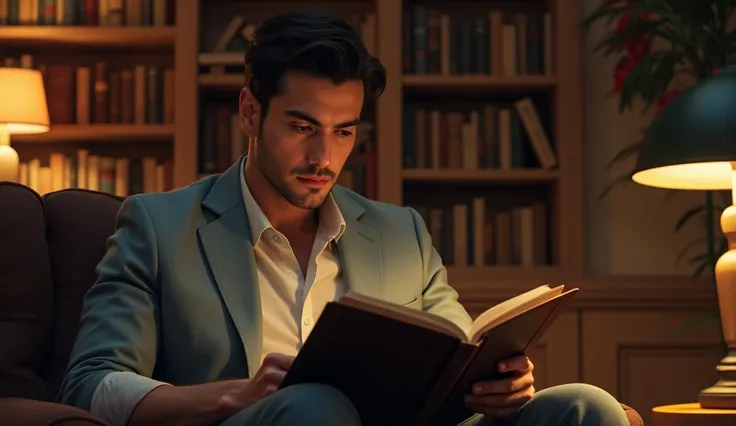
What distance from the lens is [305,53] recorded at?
1.77 m

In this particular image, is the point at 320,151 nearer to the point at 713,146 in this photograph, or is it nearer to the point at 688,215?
the point at 713,146

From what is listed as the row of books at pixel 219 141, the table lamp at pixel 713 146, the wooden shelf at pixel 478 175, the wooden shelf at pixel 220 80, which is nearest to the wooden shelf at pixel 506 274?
the wooden shelf at pixel 478 175

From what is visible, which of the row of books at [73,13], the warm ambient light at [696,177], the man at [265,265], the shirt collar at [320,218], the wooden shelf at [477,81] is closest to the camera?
the man at [265,265]

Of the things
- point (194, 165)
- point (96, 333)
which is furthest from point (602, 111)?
point (96, 333)

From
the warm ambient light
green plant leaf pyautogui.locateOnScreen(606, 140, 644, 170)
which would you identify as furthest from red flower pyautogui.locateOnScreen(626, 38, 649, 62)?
the warm ambient light

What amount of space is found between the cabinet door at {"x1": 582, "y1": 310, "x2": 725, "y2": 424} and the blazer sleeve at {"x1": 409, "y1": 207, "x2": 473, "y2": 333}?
1570 mm

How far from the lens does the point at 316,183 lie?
1783mm

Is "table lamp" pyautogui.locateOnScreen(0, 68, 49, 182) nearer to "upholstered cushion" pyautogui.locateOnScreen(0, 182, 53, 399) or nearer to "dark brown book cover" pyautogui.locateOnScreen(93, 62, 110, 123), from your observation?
"dark brown book cover" pyautogui.locateOnScreen(93, 62, 110, 123)

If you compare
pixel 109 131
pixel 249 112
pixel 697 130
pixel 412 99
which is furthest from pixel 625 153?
pixel 249 112

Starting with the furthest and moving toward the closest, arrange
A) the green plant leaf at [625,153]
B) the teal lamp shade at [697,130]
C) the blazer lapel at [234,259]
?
1. the green plant leaf at [625,153]
2. the teal lamp shade at [697,130]
3. the blazer lapel at [234,259]

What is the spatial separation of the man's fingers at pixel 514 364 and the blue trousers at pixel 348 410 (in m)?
0.05

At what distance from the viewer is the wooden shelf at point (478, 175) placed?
11.9 ft

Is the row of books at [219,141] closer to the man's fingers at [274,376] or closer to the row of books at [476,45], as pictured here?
the row of books at [476,45]

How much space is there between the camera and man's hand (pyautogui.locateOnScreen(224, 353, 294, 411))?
1.43m
